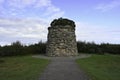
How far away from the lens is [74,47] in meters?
25.0

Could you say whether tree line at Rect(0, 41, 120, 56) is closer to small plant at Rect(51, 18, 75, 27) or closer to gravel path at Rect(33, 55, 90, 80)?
small plant at Rect(51, 18, 75, 27)

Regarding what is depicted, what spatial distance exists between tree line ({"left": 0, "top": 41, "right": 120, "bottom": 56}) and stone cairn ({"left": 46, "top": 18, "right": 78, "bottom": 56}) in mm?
4114

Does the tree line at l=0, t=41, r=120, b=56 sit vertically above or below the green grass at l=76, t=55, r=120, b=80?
above

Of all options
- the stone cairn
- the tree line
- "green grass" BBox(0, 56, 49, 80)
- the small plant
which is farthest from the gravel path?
the tree line

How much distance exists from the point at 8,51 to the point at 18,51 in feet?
3.98

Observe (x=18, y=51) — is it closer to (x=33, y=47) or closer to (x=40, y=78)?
(x=33, y=47)

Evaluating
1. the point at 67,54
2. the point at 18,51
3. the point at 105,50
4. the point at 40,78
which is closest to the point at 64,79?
the point at 40,78

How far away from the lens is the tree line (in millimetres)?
27609

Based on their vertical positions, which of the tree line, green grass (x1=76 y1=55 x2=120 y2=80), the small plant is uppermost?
the small plant

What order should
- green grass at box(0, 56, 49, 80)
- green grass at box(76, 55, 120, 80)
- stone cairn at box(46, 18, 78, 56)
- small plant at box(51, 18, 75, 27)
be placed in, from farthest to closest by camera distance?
small plant at box(51, 18, 75, 27) < stone cairn at box(46, 18, 78, 56) < green grass at box(76, 55, 120, 80) < green grass at box(0, 56, 49, 80)

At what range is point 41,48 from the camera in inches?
1148

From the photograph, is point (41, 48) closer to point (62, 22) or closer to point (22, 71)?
point (62, 22)

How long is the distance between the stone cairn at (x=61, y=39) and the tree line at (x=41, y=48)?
411 centimetres

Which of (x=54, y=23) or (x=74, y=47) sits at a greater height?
(x=54, y=23)
